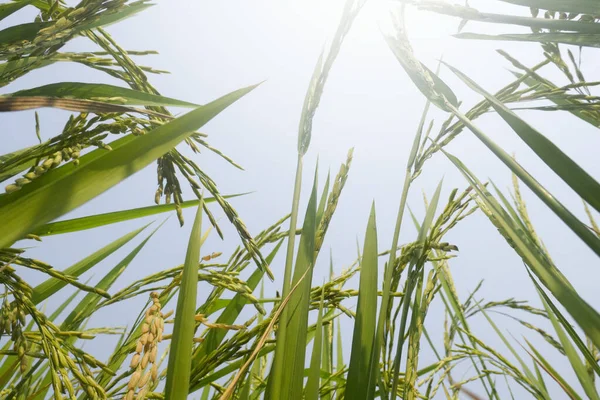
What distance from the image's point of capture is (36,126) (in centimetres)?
71

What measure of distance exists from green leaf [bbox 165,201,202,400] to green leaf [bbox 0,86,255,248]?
0.58ft

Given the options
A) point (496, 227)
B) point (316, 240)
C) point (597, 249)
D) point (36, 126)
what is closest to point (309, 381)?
point (316, 240)

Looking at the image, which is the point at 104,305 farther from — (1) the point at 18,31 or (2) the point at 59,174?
(1) the point at 18,31

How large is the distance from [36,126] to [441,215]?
2.43 ft

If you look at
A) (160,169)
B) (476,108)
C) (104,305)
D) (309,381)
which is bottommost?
(309,381)

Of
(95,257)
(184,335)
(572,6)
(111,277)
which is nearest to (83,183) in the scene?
(184,335)

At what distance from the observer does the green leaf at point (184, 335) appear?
55 centimetres

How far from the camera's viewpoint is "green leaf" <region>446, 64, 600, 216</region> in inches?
15.8

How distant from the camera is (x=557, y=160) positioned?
1.41 feet

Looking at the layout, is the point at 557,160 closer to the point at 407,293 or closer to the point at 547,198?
the point at 547,198

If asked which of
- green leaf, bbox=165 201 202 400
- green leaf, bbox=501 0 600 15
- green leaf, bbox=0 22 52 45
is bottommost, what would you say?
green leaf, bbox=165 201 202 400

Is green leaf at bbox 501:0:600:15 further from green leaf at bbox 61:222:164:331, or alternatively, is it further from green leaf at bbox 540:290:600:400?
green leaf at bbox 61:222:164:331

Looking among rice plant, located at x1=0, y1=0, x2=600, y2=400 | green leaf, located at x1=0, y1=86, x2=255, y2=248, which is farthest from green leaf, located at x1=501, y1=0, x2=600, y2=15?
green leaf, located at x1=0, y1=86, x2=255, y2=248

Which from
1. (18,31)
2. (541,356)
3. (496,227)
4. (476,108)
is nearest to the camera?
A: (18,31)
